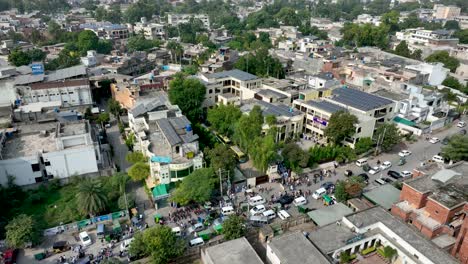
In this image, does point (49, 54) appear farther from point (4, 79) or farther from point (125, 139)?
point (125, 139)

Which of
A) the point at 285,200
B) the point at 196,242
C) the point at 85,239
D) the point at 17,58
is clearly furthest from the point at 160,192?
the point at 17,58

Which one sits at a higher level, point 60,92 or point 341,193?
point 60,92

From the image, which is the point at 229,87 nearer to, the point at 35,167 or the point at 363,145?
the point at 363,145

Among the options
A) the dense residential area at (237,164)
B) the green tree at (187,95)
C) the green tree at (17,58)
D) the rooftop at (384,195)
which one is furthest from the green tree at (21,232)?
the green tree at (17,58)

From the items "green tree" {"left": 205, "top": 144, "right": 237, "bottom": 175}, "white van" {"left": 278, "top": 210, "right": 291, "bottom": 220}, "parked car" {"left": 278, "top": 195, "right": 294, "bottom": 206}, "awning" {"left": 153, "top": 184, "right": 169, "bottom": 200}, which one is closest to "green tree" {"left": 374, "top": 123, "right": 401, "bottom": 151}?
"parked car" {"left": 278, "top": 195, "right": 294, "bottom": 206}

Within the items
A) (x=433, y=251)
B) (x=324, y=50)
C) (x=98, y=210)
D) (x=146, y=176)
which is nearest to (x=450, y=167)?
(x=433, y=251)

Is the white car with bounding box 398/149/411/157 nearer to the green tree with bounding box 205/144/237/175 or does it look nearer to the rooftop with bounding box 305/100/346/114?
the rooftop with bounding box 305/100/346/114
